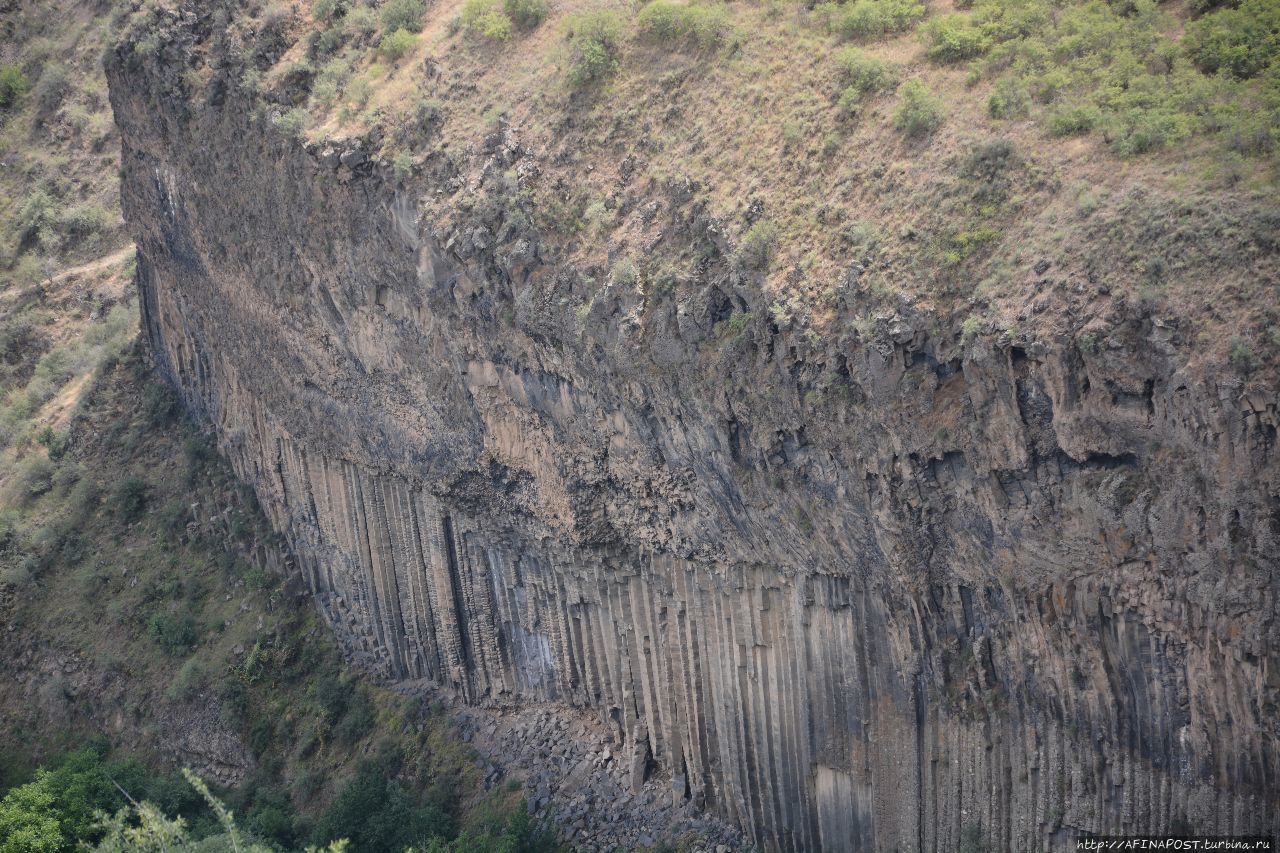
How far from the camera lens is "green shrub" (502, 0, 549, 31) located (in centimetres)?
2412

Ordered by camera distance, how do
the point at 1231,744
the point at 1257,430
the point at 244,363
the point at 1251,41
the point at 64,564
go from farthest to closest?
the point at 64,564
the point at 244,363
the point at 1251,41
the point at 1231,744
the point at 1257,430

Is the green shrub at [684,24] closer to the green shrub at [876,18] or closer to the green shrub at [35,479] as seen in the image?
the green shrub at [876,18]

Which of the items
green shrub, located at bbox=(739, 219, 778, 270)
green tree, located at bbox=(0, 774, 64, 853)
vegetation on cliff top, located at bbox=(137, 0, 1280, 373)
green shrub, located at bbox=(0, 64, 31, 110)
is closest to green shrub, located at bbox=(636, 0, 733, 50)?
vegetation on cliff top, located at bbox=(137, 0, 1280, 373)

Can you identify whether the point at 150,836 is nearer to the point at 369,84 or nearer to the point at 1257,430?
the point at 369,84

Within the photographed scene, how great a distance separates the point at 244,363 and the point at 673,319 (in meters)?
14.1

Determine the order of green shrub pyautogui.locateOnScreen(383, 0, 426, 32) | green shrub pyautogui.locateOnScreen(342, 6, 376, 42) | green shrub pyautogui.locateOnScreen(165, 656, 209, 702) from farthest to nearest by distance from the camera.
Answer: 1. green shrub pyautogui.locateOnScreen(165, 656, 209, 702)
2. green shrub pyautogui.locateOnScreen(342, 6, 376, 42)
3. green shrub pyautogui.locateOnScreen(383, 0, 426, 32)

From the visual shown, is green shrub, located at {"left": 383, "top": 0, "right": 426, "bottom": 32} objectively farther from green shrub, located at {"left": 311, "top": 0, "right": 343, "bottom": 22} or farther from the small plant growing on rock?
green shrub, located at {"left": 311, "top": 0, "right": 343, "bottom": 22}

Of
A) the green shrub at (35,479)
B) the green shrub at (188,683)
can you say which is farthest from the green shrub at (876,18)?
the green shrub at (35,479)

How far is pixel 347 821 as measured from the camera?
2525cm

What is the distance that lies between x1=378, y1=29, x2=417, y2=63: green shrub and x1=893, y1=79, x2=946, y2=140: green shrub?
35.5ft

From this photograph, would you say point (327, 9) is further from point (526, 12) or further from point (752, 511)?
point (752, 511)

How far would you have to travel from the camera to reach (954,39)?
762 inches

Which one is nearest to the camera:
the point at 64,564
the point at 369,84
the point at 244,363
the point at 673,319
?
the point at 673,319

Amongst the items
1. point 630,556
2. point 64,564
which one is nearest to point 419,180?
point 630,556
